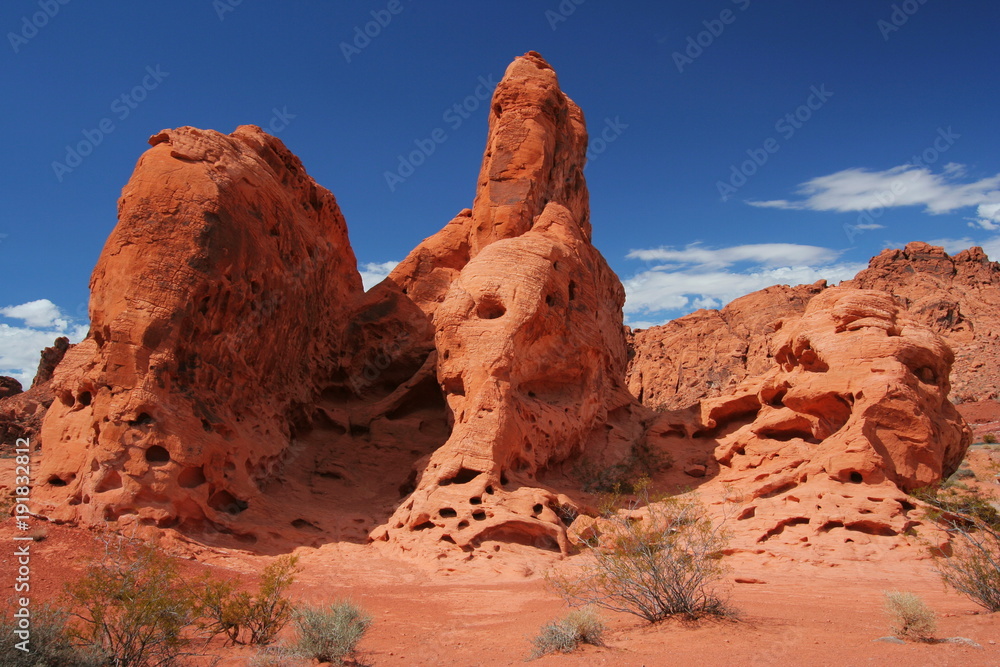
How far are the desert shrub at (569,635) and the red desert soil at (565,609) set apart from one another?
0.39ft

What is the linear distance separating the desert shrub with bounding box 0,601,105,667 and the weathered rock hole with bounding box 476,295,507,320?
33.1 feet

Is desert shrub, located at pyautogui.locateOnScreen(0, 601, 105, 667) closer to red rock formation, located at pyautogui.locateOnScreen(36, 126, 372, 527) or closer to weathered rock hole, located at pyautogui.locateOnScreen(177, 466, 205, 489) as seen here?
red rock formation, located at pyautogui.locateOnScreen(36, 126, 372, 527)

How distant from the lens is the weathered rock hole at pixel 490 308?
48.5ft

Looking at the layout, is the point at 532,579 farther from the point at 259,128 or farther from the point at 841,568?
the point at 259,128

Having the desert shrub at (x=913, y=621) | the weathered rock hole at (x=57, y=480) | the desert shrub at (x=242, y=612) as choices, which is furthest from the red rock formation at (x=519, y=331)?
the desert shrub at (x=913, y=621)

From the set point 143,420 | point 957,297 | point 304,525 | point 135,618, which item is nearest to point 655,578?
point 135,618

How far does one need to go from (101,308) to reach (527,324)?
7.72m

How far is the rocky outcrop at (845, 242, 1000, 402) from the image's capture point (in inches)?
1505

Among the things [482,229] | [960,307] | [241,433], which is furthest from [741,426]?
[960,307]

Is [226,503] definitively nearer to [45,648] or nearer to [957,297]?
[45,648]

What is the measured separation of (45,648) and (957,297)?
4957 cm

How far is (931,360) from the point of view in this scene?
1398cm

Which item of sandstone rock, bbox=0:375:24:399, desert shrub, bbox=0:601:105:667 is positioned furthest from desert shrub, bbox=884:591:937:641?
sandstone rock, bbox=0:375:24:399

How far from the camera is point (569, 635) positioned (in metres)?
6.16
